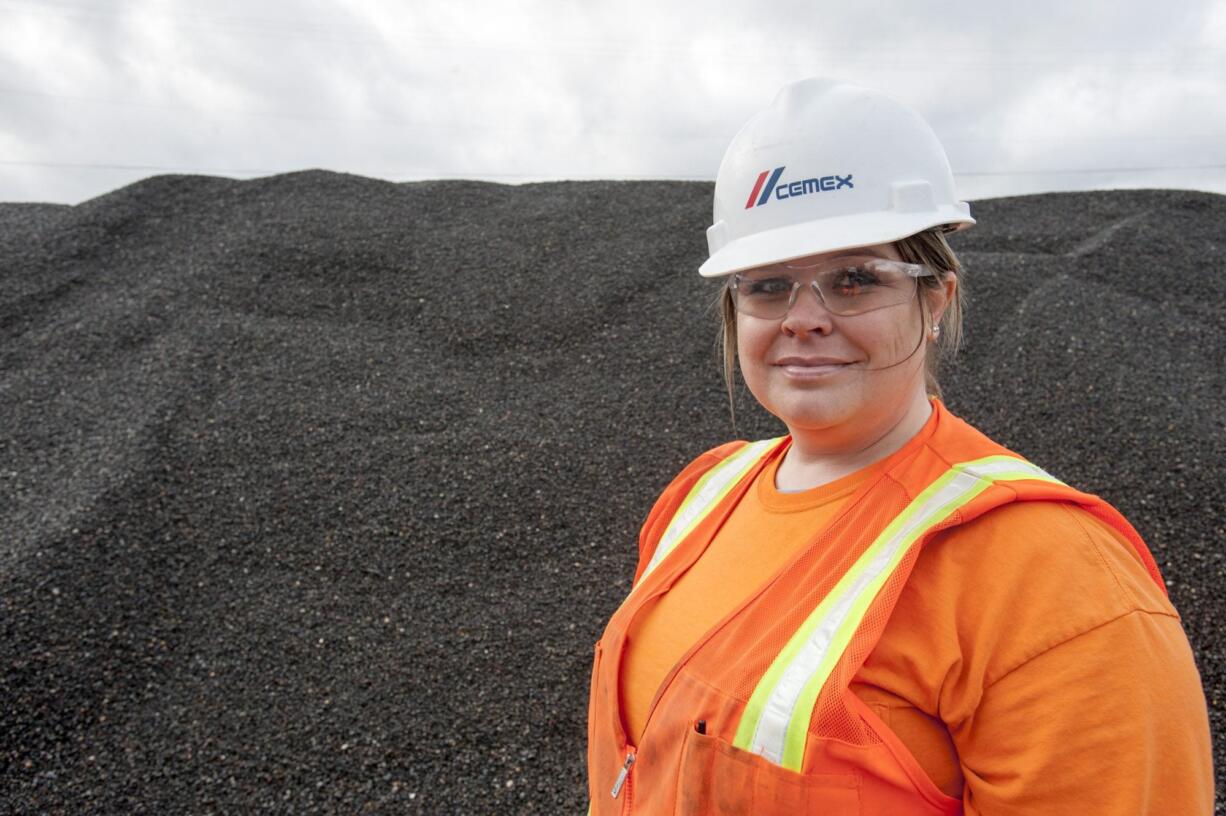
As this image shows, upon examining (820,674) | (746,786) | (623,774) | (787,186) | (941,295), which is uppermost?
(787,186)

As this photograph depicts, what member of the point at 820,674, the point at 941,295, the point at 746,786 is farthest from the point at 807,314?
the point at 746,786

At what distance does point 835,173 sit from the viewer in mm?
1299

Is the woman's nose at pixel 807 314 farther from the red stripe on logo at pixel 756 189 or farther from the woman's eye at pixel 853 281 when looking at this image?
the red stripe on logo at pixel 756 189

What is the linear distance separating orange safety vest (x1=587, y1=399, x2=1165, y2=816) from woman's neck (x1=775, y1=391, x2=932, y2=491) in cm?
4

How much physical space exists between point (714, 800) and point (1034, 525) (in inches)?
22.4

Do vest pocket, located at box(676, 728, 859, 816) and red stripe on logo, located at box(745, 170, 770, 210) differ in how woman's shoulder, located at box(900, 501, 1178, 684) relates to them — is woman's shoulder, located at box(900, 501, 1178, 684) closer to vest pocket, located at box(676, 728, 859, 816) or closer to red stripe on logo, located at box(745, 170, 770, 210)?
vest pocket, located at box(676, 728, 859, 816)

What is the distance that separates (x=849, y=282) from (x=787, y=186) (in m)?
0.20

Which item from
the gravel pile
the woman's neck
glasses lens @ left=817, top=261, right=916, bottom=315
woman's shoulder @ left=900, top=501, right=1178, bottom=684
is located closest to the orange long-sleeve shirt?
woman's shoulder @ left=900, top=501, right=1178, bottom=684

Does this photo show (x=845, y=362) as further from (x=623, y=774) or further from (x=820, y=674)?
(x=623, y=774)

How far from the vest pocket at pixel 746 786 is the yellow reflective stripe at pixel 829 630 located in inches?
0.8

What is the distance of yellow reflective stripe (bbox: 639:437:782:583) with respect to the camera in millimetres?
1584

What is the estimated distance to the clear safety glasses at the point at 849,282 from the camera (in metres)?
1.24

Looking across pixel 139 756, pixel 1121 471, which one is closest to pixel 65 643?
pixel 139 756

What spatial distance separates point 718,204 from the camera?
1485mm
